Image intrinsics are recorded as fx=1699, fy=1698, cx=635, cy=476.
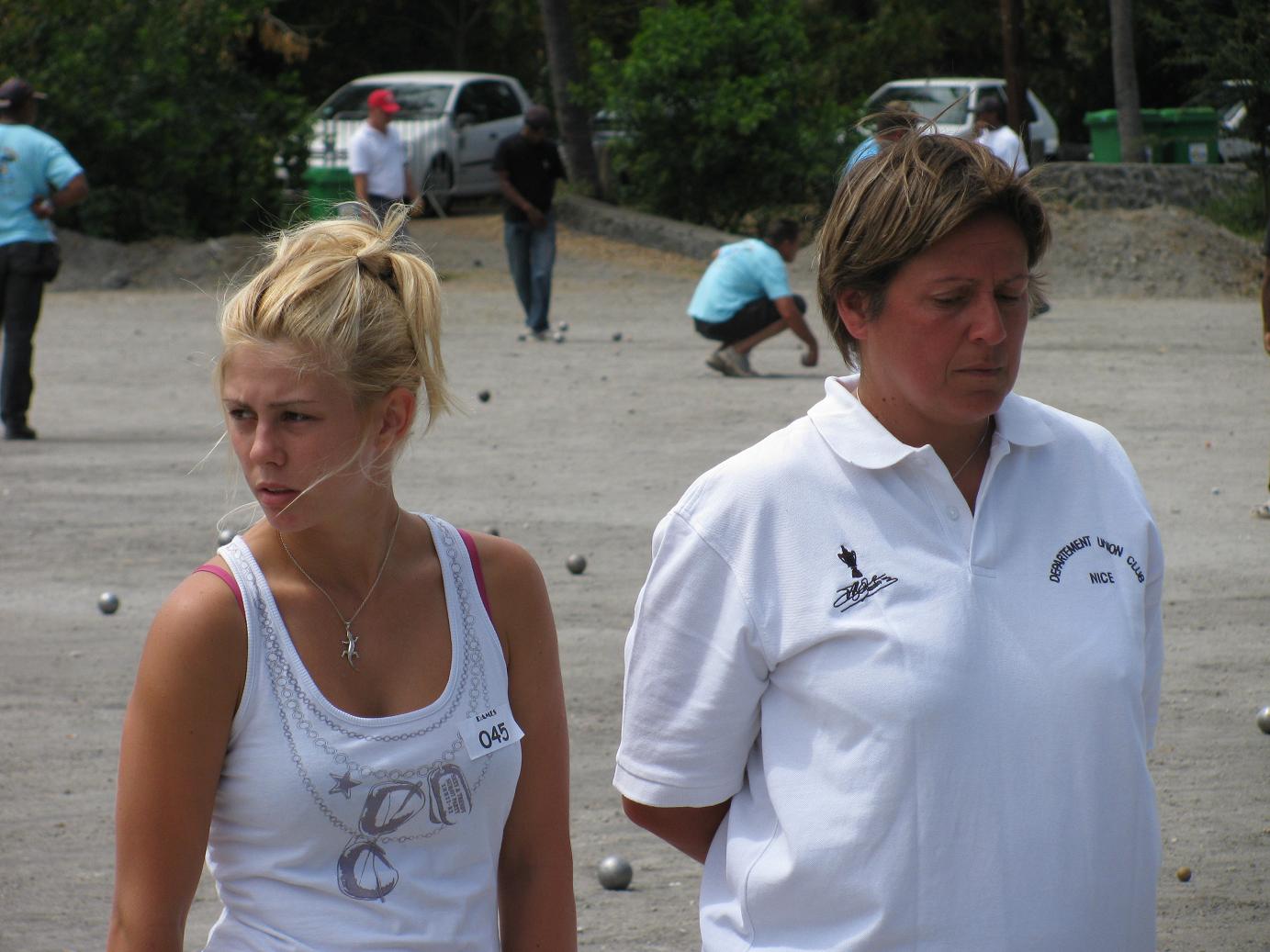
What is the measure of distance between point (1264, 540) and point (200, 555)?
516 centimetres

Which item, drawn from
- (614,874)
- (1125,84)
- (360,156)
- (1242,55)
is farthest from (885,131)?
(1125,84)

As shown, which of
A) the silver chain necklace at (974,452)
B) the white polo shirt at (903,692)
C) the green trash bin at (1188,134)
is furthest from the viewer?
the green trash bin at (1188,134)

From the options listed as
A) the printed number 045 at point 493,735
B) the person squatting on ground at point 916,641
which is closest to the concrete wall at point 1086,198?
the person squatting on ground at point 916,641

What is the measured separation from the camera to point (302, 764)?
2348mm

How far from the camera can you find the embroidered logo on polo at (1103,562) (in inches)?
97.0

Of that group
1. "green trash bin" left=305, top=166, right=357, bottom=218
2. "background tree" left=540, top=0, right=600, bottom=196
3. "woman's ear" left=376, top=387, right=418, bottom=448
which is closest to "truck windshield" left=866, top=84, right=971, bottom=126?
"background tree" left=540, top=0, right=600, bottom=196

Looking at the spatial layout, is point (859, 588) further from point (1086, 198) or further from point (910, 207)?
point (1086, 198)

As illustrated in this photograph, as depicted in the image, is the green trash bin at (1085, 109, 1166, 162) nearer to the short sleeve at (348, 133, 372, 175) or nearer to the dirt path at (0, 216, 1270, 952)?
the dirt path at (0, 216, 1270, 952)

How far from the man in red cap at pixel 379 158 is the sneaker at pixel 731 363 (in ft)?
13.3

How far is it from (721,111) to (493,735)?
21.9m

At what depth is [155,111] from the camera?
22.8 meters

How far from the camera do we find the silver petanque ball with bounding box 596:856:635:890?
4.56 metres

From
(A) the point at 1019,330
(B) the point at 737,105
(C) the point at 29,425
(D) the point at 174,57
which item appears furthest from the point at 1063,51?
(A) the point at 1019,330

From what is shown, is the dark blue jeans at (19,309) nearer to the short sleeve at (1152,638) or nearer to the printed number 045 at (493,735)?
the printed number 045 at (493,735)
